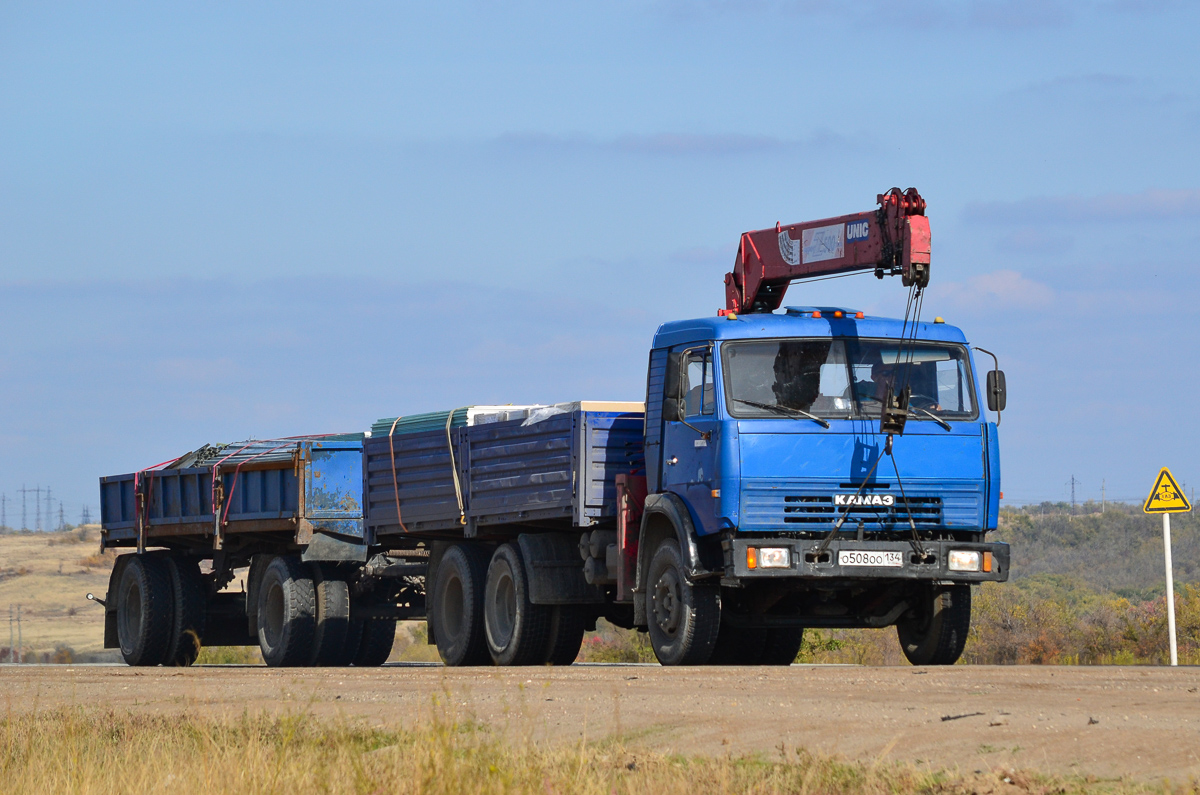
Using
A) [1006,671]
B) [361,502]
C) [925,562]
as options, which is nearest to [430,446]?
[361,502]

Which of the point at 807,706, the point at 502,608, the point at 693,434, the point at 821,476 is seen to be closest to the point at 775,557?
the point at 821,476

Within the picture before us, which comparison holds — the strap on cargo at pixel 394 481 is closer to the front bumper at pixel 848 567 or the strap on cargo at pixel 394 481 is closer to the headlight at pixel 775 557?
→ the front bumper at pixel 848 567

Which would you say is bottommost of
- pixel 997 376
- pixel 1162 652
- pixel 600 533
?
pixel 1162 652

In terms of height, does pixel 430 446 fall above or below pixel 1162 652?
above

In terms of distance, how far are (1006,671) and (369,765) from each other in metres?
6.59

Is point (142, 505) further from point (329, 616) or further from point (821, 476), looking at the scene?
point (821, 476)

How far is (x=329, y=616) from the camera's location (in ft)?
69.2

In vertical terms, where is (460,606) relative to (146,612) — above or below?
above

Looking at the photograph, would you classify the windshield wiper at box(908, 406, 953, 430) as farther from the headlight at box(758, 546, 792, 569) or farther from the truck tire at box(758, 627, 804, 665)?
the truck tire at box(758, 627, 804, 665)

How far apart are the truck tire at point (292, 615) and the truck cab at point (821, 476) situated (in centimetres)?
674

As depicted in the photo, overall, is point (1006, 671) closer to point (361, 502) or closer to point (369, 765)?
point (369, 765)

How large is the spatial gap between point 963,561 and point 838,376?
190 cm

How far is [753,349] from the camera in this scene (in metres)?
15.0

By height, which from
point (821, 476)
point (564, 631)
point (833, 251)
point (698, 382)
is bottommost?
point (564, 631)
